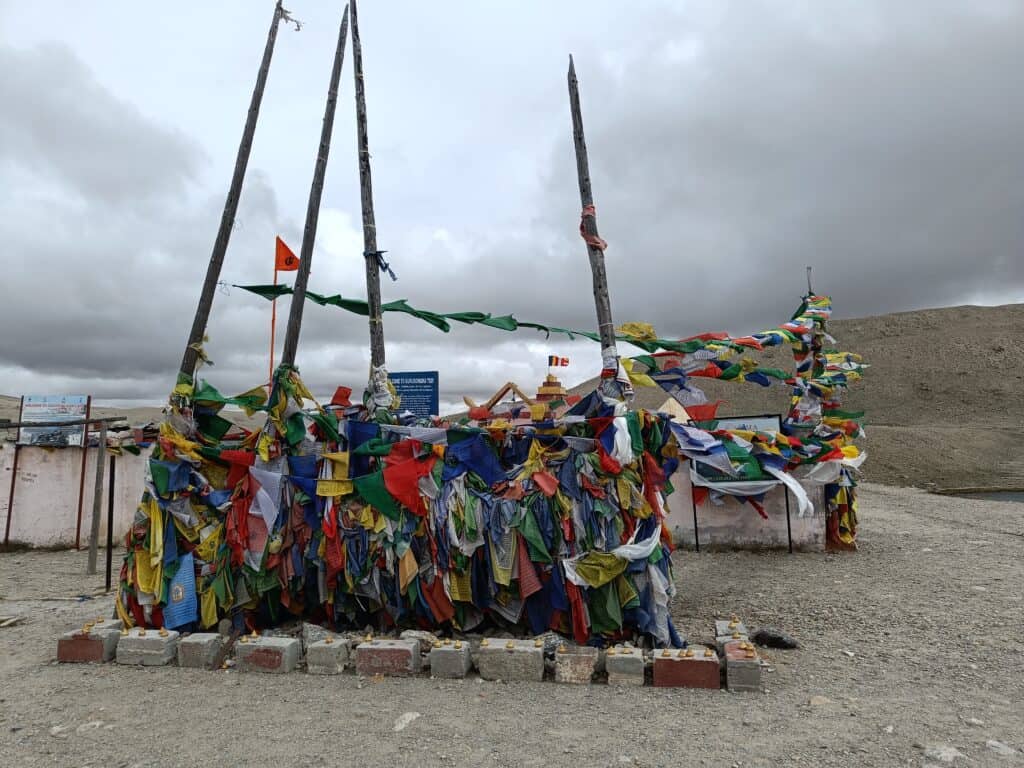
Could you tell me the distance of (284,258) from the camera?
29.3 ft

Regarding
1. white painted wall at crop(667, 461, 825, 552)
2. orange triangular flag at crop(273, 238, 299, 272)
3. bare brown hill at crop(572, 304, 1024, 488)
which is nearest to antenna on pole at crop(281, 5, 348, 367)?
orange triangular flag at crop(273, 238, 299, 272)

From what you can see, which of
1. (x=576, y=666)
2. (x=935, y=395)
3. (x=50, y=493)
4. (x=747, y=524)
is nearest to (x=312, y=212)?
(x=576, y=666)

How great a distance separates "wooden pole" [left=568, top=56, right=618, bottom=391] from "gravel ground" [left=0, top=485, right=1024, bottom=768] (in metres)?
2.95

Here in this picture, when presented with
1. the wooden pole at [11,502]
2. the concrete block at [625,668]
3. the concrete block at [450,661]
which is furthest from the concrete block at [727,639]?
the wooden pole at [11,502]

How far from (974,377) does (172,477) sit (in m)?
76.2

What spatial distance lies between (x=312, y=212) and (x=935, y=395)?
232ft

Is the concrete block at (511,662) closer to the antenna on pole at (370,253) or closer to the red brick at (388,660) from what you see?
the red brick at (388,660)

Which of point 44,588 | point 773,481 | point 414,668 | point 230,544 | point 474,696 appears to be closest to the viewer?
point 474,696

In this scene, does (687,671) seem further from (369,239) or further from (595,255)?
(369,239)

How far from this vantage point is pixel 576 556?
631 cm

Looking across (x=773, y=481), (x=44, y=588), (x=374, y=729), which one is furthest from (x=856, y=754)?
(x=44, y=588)

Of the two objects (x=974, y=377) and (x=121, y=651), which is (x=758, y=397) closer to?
(x=974, y=377)

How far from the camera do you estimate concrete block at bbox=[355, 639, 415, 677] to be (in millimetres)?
5777

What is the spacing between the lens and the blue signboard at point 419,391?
10.5 metres
